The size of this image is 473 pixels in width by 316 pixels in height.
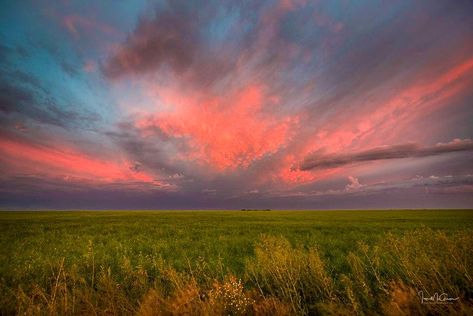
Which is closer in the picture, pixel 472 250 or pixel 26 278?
pixel 472 250

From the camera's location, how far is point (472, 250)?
6832 mm

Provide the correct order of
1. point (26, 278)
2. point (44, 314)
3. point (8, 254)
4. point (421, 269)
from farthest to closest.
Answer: point (8, 254), point (26, 278), point (421, 269), point (44, 314)

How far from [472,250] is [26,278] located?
46.6ft

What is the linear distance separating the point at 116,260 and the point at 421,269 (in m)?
11.7

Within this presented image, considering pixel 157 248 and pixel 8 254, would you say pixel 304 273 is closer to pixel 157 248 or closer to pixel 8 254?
pixel 157 248

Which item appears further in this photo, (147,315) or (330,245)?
(330,245)

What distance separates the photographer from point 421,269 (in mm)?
6676

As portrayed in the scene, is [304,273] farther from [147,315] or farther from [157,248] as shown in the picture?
[157,248]

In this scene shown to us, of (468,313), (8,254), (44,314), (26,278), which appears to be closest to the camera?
(468,313)

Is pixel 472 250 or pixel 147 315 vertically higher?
pixel 472 250

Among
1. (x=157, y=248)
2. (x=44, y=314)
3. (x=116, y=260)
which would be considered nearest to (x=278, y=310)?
(x=44, y=314)

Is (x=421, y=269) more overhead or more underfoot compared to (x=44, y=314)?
more overhead

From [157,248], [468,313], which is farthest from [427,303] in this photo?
[157,248]

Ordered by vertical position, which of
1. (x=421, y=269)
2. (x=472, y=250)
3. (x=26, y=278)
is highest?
(x=472, y=250)
